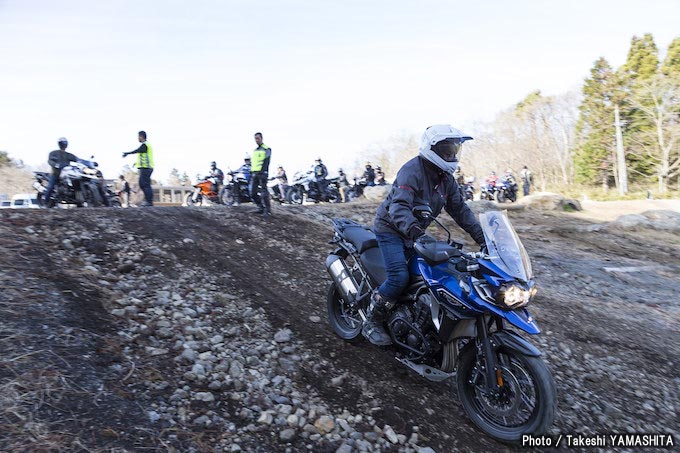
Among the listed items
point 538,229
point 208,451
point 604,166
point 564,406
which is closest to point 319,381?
point 208,451

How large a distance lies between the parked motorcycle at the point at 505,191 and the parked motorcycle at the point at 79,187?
67.4 feet

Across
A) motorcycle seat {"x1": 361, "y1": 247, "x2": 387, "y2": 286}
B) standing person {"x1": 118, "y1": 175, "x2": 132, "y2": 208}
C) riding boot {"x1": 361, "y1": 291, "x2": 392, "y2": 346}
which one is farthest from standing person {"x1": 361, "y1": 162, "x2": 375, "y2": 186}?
riding boot {"x1": 361, "y1": 291, "x2": 392, "y2": 346}

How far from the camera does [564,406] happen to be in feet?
13.5

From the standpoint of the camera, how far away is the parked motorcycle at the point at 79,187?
11.0 m

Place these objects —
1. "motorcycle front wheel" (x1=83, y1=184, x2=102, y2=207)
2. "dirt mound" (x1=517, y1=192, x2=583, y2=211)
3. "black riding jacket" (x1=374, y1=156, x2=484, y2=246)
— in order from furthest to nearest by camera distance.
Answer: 1. "dirt mound" (x1=517, y1=192, x2=583, y2=211)
2. "motorcycle front wheel" (x1=83, y1=184, x2=102, y2=207)
3. "black riding jacket" (x1=374, y1=156, x2=484, y2=246)

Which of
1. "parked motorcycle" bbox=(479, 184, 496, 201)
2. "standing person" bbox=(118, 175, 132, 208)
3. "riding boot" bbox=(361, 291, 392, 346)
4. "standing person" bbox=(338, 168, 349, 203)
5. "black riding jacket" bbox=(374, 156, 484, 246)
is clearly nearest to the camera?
"black riding jacket" bbox=(374, 156, 484, 246)

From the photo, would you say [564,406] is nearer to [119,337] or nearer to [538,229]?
[119,337]

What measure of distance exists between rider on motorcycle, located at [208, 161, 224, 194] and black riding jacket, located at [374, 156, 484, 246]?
43.6ft

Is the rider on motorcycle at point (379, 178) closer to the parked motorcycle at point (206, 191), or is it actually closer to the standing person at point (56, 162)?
the parked motorcycle at point (206, 191)

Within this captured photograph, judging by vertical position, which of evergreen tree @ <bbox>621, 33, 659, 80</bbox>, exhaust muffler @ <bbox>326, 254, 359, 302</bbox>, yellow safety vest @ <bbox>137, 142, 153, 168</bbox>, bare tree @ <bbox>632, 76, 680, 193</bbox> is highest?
evergreen tree @ <bbox>621, 33, 659, 80</bbox>

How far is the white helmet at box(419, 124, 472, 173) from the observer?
402 cm

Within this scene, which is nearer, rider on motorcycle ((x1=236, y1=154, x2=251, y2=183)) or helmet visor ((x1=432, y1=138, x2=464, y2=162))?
helmet visor ((x1=432, y1=138, x2=464, y2=162))

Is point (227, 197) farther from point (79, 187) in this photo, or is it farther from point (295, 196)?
point (79, 187)

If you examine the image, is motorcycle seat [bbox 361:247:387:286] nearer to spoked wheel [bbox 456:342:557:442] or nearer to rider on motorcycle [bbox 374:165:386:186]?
spoked wheel [bbox 456:342:557:442]
